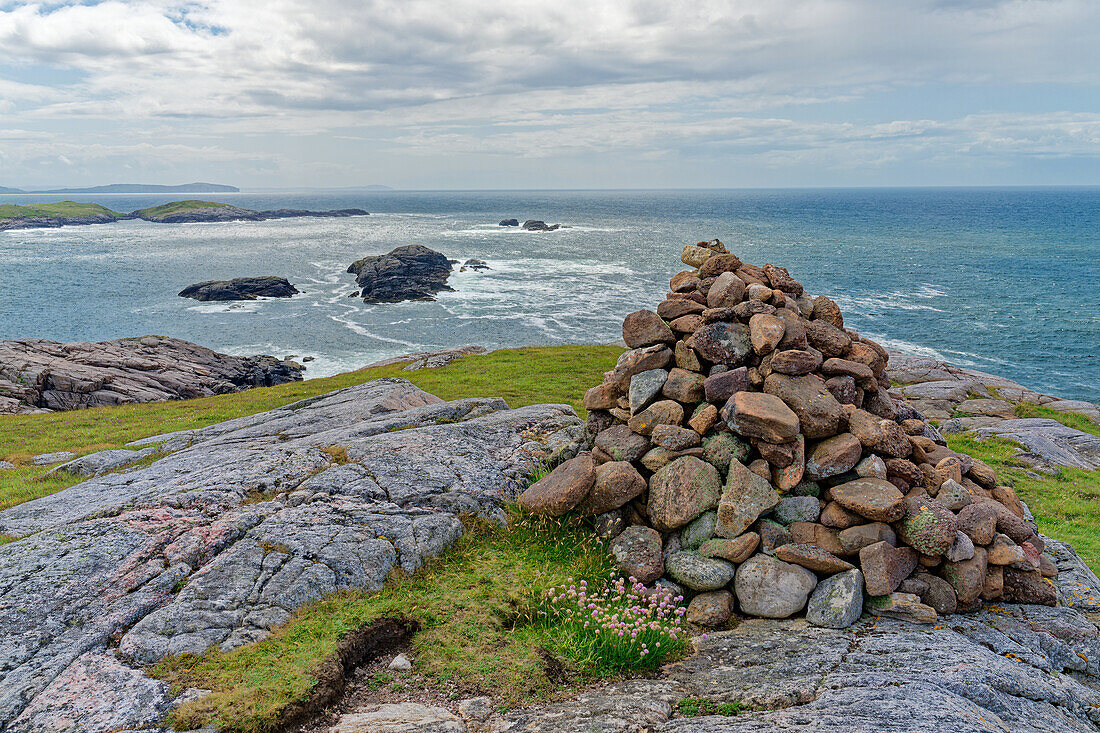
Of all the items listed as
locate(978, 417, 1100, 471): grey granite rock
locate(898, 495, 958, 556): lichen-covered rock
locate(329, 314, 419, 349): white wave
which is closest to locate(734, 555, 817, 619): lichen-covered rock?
locate(898, 495, 958, 556): lichen-covered rock

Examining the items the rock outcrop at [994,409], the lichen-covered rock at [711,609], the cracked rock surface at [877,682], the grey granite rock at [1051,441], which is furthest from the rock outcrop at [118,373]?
the grey granite rock at [1051,441]

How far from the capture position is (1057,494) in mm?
20516

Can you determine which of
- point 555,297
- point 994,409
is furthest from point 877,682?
point 555,297

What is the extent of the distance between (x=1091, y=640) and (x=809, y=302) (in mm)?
8276

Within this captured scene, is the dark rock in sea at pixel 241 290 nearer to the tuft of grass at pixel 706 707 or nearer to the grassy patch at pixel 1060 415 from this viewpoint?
the grassy patch at pixel 1060 415

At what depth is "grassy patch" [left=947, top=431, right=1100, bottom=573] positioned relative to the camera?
17002mm

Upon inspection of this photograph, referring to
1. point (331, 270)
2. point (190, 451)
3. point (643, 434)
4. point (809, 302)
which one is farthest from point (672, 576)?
point (331, 270)

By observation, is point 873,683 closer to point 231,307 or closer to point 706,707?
point 706,707

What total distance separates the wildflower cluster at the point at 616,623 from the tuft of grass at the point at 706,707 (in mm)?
1193

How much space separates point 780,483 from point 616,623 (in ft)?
14.2

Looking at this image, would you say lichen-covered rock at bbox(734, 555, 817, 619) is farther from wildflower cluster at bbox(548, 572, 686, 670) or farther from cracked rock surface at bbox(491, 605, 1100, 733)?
wildflower cluster at bbox(548, 572, 686, 670)

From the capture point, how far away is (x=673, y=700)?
8.20 meters

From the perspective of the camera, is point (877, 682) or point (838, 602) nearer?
point (877, 682)

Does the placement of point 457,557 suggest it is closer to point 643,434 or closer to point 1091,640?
point 643,434
